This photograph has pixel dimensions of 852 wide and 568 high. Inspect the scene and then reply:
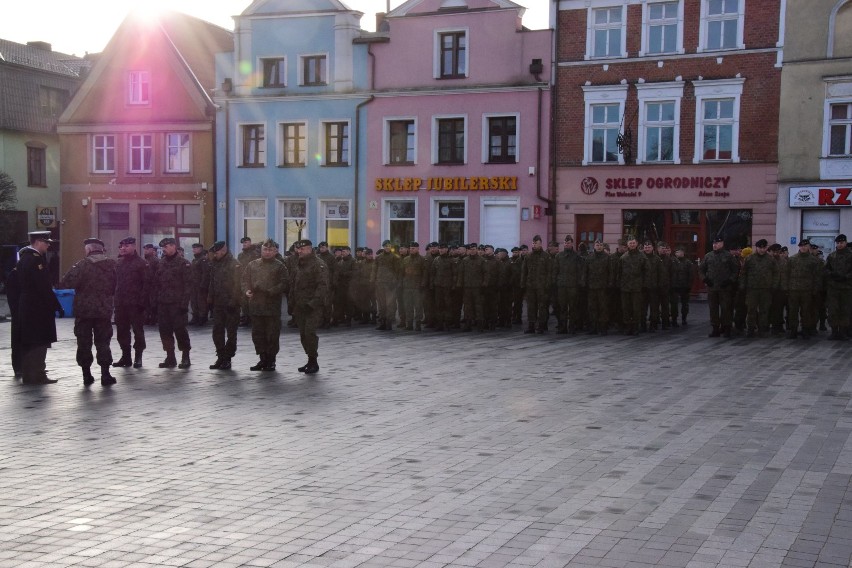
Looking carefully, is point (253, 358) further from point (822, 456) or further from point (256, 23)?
point (256, 23)

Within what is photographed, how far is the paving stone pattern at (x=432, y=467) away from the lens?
6406 millimetres

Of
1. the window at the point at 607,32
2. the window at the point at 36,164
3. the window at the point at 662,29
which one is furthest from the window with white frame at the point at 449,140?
the window at the point at 36,164

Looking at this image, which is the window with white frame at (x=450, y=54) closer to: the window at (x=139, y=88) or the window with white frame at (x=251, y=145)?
the window with white frame at (x=251, y=145)

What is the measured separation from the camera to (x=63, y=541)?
6.48 m

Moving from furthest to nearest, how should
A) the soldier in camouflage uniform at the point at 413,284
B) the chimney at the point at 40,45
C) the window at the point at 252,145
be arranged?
the chimney at the point at 40,45
the window at the point at 252,145
the soldier in camouflage uniform at the point at 413,284

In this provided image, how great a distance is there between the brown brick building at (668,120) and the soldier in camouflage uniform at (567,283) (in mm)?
12000

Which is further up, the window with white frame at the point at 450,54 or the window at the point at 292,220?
the window with white frame at the point at 450,54

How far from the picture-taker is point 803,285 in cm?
2053

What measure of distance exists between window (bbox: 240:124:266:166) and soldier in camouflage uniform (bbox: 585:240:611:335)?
2010cm

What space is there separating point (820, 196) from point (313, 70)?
18377 millimetres

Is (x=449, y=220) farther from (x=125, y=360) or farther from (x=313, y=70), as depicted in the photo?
(x=125, y=360)

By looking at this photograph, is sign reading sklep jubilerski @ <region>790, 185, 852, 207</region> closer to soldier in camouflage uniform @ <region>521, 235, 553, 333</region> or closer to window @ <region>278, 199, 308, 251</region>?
soldier in camouflage uniform @ <region>521, 235, 553, 333</region>

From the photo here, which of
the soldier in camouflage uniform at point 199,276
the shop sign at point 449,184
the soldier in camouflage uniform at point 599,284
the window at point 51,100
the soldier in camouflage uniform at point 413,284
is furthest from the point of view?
the window at point 51,100

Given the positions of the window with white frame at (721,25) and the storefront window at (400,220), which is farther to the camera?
the storefront window at (400,220)
